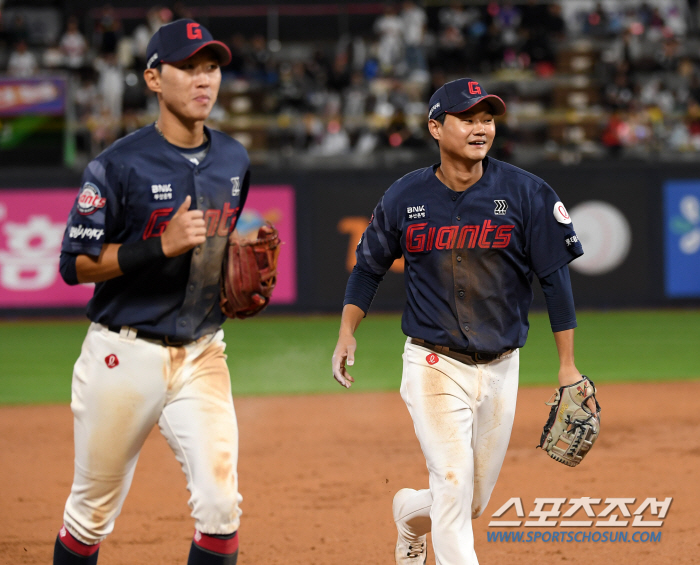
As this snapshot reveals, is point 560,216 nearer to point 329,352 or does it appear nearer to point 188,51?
point 188,51

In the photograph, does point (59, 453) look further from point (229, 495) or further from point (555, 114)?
point (555, 114)

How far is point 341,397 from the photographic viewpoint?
383 inches

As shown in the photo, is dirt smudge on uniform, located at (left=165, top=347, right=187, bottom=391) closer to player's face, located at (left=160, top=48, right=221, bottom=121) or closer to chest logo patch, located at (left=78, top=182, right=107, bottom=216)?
chest logo patch, located at (left=78, top=182, right=107, bottom=216)

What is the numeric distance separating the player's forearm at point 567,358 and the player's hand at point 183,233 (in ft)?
5.41

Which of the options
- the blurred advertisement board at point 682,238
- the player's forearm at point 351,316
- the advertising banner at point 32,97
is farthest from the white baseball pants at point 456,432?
the advertising banner at point 32,97

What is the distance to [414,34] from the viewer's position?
69.4 feet

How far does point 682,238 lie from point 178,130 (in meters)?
13.2

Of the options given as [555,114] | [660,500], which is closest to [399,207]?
[660,500]

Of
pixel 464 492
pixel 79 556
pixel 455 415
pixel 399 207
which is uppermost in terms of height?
pixel 399 207

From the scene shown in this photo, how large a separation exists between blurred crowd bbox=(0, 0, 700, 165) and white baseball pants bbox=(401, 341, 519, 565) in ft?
43.6

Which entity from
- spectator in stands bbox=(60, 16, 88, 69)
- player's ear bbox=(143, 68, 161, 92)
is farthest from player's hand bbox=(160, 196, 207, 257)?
spectator in stands bbox=(60, 16, 88, 69)

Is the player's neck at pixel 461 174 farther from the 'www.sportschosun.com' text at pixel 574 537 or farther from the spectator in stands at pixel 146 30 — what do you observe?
the spectator in stands at pixel 146 30

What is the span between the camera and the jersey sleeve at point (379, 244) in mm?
4438

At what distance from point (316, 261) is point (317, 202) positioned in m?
1.03
